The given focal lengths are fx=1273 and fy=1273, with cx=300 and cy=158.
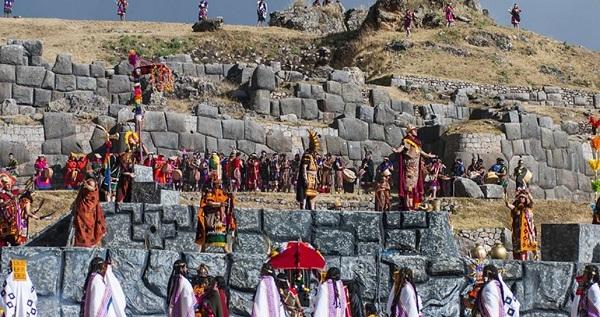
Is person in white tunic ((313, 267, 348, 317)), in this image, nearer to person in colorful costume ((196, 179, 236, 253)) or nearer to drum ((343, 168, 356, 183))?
person in colorful costume ((196, 179, 236, 253))

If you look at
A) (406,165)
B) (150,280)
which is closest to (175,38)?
(406,165)

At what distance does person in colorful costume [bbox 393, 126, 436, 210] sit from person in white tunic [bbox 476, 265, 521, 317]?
680cm

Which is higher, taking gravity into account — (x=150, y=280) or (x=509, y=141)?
(x=509, y=141)

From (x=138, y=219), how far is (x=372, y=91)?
22051 mm

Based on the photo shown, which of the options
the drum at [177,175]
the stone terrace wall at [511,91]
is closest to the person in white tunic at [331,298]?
the drum at [177,175]

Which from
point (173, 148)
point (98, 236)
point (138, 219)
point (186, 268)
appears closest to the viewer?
point (186, 268)

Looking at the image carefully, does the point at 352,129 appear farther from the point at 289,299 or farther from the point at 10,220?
the point at 289,299

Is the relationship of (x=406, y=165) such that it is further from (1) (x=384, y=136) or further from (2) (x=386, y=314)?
(1) (x=384, y=136)

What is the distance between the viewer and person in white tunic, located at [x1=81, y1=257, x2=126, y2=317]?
45.6 feet

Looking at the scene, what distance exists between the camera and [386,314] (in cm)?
1524

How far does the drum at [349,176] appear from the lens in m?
32.8

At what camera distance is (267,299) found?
1418 cm

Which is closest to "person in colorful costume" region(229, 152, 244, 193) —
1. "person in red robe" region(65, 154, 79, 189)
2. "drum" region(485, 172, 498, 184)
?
"person in red robe" region(65, 154, 79, 189)

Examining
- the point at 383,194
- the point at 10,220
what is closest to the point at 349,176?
the point at 383,194
